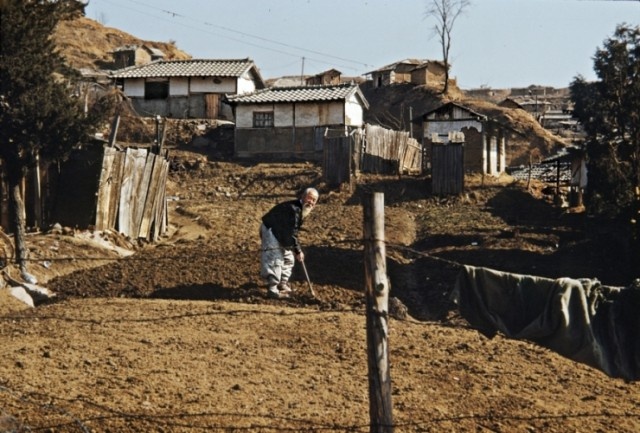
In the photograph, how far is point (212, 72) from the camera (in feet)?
139

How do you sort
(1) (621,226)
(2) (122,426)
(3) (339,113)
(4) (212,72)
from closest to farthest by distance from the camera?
(2) (122,426) < (1) (621,226) < (3) (339,113) < (4) (212,72)

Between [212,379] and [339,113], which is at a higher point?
Answer: [339,113]

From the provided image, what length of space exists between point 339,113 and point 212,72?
28.0 feet

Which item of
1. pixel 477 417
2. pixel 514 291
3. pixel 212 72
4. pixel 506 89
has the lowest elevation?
pixel 477 417

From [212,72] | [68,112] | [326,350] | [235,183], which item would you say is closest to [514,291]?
[326,350]

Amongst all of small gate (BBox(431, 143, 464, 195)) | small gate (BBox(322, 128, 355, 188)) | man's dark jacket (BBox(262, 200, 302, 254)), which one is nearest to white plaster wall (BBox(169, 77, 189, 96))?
small gate (BBox(322, 128, 355, 188))

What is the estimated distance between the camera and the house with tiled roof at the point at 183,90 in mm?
42281

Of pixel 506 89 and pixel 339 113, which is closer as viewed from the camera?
pixel 339 113

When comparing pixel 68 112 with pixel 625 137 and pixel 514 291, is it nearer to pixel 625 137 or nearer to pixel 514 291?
pixel 514 291

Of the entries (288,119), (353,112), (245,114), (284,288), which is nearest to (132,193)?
(284,288)

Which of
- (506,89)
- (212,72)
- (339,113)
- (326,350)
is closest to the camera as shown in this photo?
(326,350)

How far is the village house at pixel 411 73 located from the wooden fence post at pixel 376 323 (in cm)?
5507

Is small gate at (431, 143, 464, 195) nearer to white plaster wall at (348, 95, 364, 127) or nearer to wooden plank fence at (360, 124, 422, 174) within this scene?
wooden plank fence at (360, 124, 422, 174)

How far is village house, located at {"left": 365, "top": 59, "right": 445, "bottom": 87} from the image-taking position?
59.9 m
